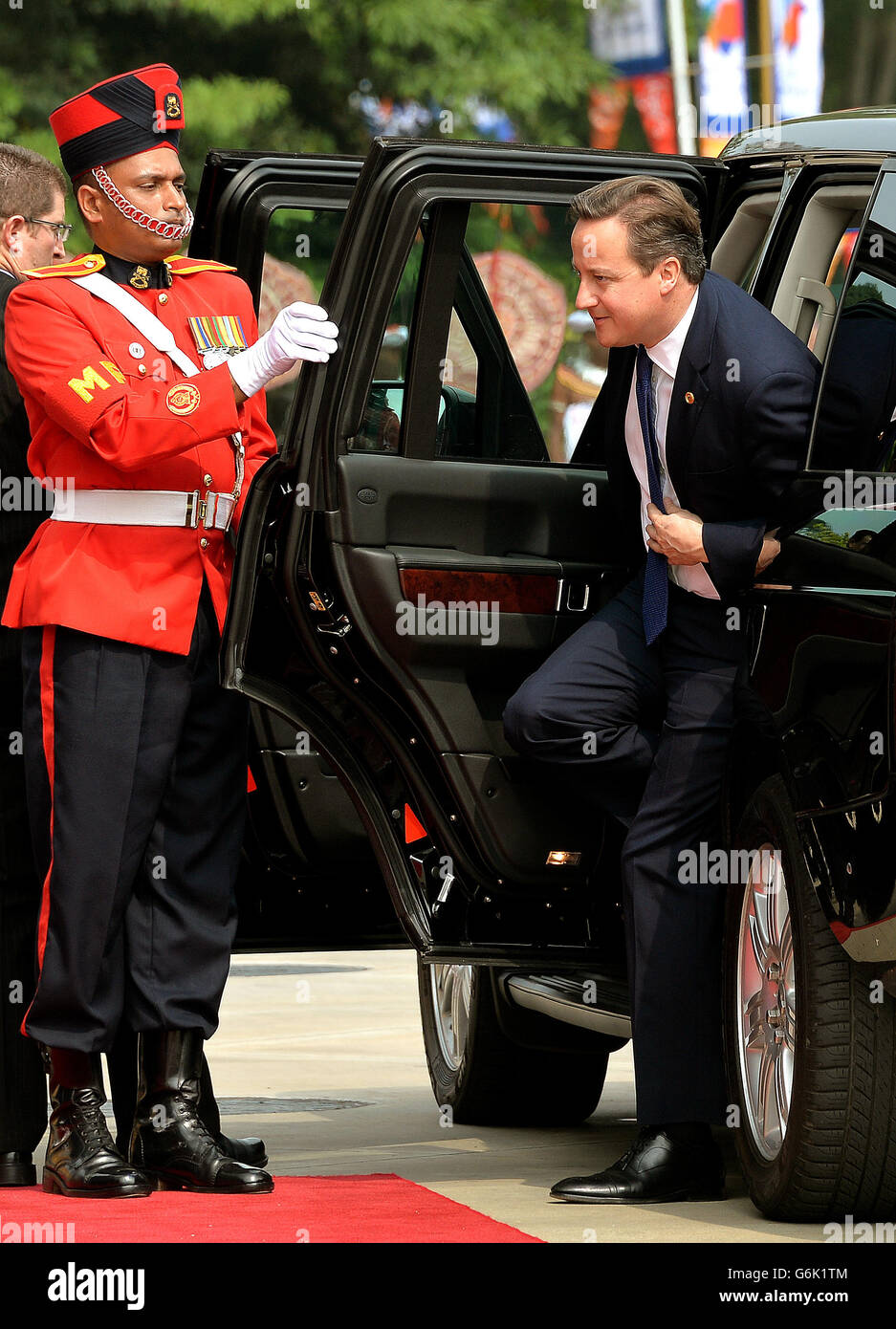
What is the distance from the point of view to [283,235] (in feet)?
19.6

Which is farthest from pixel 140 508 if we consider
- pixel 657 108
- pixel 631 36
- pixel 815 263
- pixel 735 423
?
pixel 657 108

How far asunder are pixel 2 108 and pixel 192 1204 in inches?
547

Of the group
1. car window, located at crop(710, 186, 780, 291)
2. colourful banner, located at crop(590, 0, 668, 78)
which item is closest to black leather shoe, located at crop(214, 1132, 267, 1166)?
car window, located at crop(710, 186, 780, 291)

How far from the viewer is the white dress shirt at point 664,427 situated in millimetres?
4758

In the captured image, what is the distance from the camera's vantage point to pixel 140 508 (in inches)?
193

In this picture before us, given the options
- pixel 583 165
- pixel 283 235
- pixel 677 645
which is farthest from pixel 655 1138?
pixel 283 235

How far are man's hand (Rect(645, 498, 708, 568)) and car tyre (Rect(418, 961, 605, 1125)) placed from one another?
1.73 m

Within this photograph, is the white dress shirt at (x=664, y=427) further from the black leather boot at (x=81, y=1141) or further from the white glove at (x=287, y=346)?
the black leather boot at (x=81, y=1141)

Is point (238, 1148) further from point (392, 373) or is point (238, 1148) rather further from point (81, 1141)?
point (392, 373)

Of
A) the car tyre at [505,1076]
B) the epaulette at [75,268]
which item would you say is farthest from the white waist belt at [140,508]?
the car tyre at [505,1076]

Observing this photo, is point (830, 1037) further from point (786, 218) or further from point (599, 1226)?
point (786, 218)

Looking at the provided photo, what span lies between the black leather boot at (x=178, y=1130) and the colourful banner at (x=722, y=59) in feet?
64.3

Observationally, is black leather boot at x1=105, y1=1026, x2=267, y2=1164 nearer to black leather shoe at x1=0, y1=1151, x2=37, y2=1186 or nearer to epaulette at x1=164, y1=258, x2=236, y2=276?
black leather shoe at x1=0, y1=1151, x2=37, y2=1186
